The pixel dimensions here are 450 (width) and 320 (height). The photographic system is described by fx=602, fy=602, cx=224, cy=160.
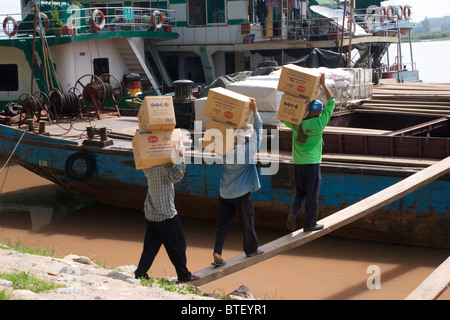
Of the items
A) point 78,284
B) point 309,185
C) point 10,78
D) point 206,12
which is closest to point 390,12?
point 206,12

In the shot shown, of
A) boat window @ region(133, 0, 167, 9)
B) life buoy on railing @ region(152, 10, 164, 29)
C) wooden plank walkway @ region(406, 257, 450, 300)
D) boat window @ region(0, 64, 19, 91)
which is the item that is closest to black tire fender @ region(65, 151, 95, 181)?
boat window @ region(0, 64, 19, 91)

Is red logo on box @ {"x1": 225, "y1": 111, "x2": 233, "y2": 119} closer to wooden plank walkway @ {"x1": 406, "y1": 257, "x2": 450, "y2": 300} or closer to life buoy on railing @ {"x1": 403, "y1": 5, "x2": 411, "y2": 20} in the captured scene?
wooden plank walkway @ {"x1": 406, "y1": 257, "x2": 450, "y2": 300}

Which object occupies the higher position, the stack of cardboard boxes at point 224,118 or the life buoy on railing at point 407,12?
the life buoy on railing at point 407,12

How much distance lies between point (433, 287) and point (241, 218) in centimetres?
177

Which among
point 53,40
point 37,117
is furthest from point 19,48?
point 37,117

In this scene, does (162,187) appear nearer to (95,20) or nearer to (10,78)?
(95,20)

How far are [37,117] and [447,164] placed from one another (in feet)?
30.1

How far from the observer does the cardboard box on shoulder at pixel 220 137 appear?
546cm

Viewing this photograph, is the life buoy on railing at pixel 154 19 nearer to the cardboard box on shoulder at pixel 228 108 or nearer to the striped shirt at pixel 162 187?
the cardboard box on shoulder at pixel 228 108

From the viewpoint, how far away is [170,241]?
17.7 ft

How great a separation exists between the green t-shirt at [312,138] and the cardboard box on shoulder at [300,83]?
20 cm

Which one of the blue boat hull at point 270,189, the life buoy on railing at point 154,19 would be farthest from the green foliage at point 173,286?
the life buoy on railing at point 154,19

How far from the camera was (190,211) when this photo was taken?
34.7 ft
